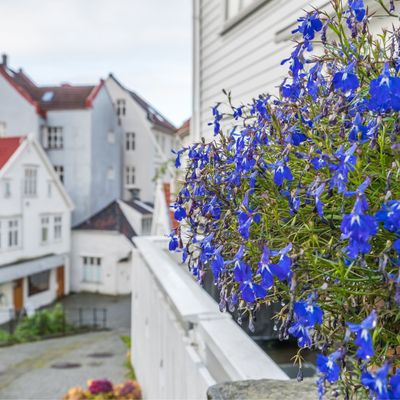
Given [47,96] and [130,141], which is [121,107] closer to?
[130,141]

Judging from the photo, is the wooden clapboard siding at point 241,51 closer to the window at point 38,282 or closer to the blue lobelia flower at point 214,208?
the blue lobelia flower at point 214,208

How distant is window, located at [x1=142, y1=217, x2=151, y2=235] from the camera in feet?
90.2

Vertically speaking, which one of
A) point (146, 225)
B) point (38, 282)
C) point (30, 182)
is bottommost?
point (38, 282)

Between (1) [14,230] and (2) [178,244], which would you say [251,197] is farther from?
(1) [14,230]

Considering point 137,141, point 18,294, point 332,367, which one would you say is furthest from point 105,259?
point 332,367

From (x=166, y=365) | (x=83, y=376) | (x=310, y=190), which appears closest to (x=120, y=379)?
(x=83, y=376)

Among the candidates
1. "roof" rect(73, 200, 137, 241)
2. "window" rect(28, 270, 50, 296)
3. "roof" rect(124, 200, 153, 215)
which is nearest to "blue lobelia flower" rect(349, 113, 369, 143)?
"window" rect(28, 270, 50, 296)

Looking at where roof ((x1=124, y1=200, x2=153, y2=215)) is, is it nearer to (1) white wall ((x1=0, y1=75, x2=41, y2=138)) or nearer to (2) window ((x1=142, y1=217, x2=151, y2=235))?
(2) window ((x1=142, y1=217, x2=151, y2=235))

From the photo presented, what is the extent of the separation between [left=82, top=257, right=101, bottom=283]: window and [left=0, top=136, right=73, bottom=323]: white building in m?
0.91

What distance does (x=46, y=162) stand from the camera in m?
25.7

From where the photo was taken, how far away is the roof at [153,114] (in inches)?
1272

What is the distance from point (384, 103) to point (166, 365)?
5003 millimetres

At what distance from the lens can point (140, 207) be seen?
2995 centimetres

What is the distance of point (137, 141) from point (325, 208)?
3133 centimetres
